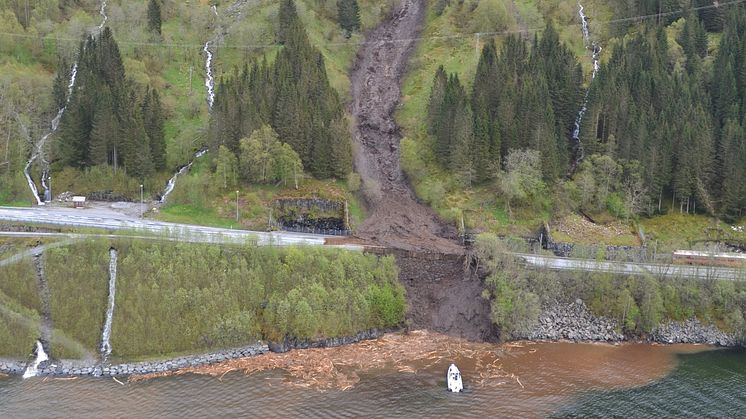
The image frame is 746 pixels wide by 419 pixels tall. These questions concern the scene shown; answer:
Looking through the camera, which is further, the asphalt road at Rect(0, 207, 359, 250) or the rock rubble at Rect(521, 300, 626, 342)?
the asphalt road at Rect(0, 207, 359, 250)

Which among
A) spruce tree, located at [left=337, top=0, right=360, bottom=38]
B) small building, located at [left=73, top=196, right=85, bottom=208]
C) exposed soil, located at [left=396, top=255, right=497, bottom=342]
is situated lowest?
exposed soil, located at [left=396, top=255, right=497, bottom=342]

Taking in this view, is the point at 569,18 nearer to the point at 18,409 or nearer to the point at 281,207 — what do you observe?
the point at 281,207

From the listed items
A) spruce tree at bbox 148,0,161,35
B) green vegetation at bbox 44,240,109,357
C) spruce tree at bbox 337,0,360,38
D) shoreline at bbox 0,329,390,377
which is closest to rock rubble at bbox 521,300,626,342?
shoreline at bbox 0,329,390,377

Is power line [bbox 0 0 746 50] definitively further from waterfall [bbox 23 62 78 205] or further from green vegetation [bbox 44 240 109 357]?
green vegetation [bbox 44 240 109 357]

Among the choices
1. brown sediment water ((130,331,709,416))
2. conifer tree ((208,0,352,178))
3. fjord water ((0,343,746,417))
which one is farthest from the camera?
conifer tree ((208,0,352,178))

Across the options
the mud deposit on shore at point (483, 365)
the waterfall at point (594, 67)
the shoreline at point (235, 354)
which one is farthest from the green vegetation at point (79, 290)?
the waterfall at point (594, 67)

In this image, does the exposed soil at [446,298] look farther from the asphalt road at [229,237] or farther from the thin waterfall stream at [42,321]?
the thin waterfall stream at [42,321]

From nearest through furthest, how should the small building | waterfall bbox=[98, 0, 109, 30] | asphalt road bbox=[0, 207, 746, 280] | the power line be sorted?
asphalt road bbox=[0, 207, 746, 280], the small building, the power line, waterfall bbox=[98, 0, 109, 30]

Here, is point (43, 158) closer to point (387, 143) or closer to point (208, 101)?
point (208, 101)
